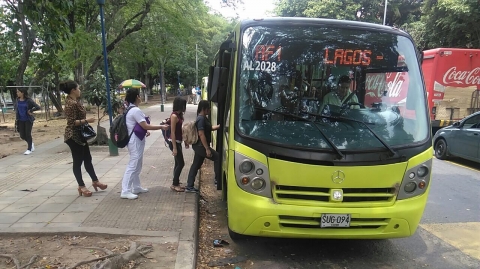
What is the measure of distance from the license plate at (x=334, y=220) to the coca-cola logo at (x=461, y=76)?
1027 centimetres

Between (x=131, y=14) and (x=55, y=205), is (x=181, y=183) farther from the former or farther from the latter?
(x=131, y=14)

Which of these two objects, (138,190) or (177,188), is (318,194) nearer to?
(177,188)

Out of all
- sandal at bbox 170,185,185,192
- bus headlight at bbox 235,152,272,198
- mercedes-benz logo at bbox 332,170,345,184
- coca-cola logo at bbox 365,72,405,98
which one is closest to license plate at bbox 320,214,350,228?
mercedes-benz logo at bbox 332,170,345,184

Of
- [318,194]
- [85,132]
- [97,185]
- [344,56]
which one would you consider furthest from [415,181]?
[97,185]

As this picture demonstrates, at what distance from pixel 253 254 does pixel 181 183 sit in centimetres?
275

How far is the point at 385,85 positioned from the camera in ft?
13.6

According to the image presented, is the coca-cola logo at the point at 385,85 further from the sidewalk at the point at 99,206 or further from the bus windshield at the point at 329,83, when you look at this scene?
the sidewalk at the point at 99,206

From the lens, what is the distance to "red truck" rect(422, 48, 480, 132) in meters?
11.6

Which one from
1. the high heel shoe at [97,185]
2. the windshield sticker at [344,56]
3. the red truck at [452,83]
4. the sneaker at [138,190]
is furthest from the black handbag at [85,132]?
the red truck at [452,83]

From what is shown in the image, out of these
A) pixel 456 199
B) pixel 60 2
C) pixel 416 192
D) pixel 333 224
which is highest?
pixel 60 2

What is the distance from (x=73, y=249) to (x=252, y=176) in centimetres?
205

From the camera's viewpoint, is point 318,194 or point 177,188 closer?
point 318,194

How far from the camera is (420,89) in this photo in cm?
409

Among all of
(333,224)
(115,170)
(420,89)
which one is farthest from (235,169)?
(115,170)
